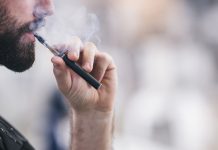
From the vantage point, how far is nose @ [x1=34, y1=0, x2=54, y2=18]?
7.26ft

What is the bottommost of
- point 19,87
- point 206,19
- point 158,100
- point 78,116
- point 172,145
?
point 78,116

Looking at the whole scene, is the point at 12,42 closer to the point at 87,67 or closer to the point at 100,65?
the point at 87,67

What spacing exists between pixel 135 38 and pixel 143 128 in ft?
4.34

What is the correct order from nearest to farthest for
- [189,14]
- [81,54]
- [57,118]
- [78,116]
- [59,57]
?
[59,57] → [81,54] → [78,116] → [57,118] → [189,14]

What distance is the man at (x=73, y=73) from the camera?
7.22ft

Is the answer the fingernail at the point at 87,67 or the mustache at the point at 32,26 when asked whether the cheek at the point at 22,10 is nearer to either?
the mustache at the point at 32,26

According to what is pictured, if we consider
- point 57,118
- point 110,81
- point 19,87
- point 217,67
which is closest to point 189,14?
point 217,67

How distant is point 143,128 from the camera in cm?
597

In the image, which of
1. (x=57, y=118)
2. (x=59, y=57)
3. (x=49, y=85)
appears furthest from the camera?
(x=49, y=85)

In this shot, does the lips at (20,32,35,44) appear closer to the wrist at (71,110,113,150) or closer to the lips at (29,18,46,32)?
the lips at (29,18,46,32)

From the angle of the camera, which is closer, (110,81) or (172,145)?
(110,81)

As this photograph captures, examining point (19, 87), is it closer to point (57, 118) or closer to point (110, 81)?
point (57, 118)

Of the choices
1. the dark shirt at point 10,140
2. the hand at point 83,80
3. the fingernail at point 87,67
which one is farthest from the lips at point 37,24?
the dark shirt at point 10,140

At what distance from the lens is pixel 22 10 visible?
2209mm
